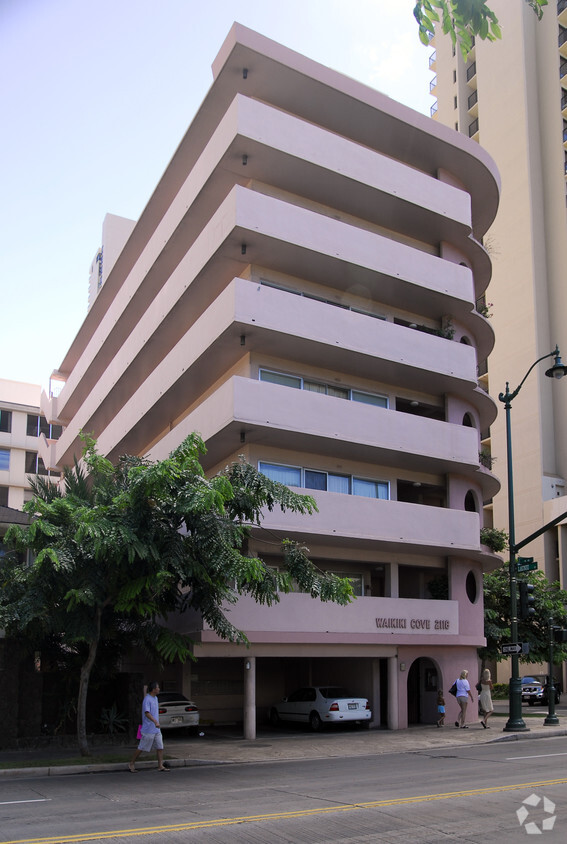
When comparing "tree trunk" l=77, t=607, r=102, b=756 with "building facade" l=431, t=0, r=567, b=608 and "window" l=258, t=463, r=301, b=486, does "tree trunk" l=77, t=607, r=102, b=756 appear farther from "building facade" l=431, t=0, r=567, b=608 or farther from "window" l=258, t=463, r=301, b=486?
"building facade" l=431, t=0, r=567, b=608

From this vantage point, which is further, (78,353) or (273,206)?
(78,353)

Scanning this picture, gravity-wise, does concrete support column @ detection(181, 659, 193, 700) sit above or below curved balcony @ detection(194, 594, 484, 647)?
below

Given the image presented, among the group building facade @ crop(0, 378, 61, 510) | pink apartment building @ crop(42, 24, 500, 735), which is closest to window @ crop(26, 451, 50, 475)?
building facade @ crop(0, 378, 61, 510)

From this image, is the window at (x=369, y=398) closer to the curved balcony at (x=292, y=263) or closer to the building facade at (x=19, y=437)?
the curved balcony at (x=292, y=263)

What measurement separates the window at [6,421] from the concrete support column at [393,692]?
43.4 m

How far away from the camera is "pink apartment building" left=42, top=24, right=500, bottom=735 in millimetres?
24391

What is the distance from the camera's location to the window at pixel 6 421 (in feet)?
203

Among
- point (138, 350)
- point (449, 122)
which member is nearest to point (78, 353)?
point (138, 350)

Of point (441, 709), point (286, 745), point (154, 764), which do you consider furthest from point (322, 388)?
A: point (154, 764)

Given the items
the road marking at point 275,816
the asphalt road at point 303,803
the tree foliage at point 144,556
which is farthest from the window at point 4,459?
the road marking at point 275,816

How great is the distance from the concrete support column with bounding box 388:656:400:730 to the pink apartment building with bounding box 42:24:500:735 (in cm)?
7

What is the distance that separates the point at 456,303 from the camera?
29062mm

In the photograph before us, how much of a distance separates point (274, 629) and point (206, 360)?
8.41 m

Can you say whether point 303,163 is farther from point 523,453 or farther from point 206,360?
point 523,453
